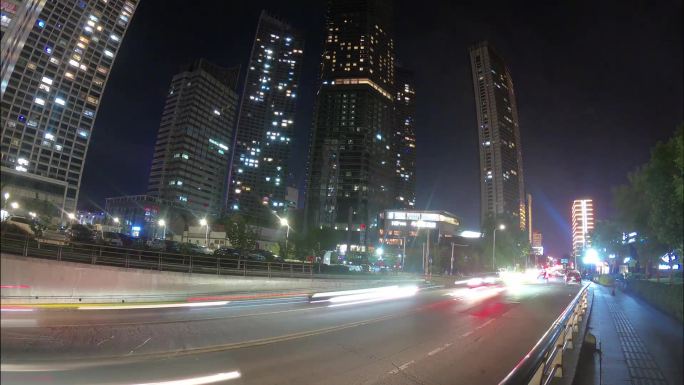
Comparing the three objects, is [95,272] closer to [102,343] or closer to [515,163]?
[102,343]

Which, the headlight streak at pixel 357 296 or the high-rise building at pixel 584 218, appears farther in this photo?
the headlight streak at pixel 357 296

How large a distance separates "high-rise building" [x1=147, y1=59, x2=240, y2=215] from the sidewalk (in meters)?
169

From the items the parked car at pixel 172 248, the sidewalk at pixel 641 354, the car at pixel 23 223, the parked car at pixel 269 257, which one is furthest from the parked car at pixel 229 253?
the car at pixel 23 223

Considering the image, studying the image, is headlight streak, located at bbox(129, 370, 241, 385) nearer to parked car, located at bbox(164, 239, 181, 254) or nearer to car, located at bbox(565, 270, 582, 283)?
parked car, located at bbox(164, 239, 181, 254)

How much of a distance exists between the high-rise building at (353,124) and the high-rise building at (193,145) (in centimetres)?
4467

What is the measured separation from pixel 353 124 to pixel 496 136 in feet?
191

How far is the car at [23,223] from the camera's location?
2.12 meters

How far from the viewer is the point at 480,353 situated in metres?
9.83

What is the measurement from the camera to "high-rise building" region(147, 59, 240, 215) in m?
165

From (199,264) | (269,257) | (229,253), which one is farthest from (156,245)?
(199,264)

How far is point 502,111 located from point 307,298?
16378 centimetres

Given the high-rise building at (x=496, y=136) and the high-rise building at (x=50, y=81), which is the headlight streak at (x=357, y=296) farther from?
the high-rise building at (x=496, y=136)

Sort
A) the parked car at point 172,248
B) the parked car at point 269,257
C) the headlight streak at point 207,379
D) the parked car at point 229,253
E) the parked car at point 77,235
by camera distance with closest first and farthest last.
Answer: the parked car at point 77,235 → the headlight streak at point 207,379 → the parked car at point 172,248 → the parked car at point 229,253 → the parked car at point 269,257

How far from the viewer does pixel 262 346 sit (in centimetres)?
943
